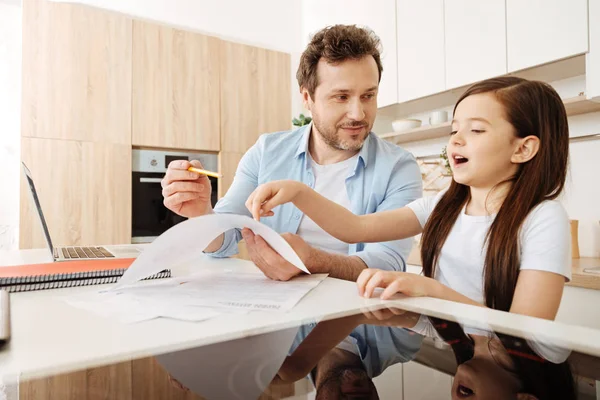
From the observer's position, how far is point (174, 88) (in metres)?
3.28

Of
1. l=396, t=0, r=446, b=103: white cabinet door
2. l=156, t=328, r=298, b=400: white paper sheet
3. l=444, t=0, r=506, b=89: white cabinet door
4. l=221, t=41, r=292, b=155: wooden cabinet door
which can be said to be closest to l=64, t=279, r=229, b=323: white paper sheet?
l=156, t=328, r=298, b=400: white paper sheet

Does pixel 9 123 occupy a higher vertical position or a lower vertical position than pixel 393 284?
higher

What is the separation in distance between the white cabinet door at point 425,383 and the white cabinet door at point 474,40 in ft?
7.63

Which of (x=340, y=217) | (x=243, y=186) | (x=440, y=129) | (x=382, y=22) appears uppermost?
(x=382, y=22)

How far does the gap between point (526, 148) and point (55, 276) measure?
98 centimetres

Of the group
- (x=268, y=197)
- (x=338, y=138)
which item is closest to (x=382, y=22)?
(x=338, y=138)

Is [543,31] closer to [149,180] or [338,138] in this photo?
[338,138]

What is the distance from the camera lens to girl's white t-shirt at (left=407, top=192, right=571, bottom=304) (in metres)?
0.84

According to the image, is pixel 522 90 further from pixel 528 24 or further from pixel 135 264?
pixel 528 24

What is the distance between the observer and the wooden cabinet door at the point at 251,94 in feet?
11.5

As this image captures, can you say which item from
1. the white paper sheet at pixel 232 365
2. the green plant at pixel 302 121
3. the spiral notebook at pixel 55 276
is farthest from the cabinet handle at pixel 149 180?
the white paper sheet at pixel 232 365

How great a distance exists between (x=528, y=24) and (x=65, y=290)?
234 cm

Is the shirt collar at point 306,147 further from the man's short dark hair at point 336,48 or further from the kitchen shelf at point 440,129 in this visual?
the kitchen shelf at point 440,129

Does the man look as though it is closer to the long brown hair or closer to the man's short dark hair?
the man's short dark hair
